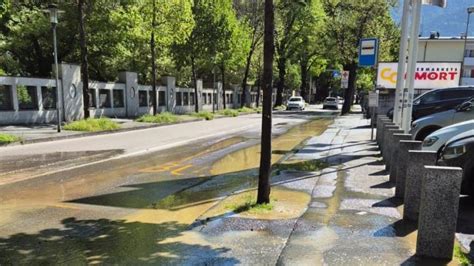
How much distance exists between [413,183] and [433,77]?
74.9 ft

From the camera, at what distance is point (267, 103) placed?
6.45 m

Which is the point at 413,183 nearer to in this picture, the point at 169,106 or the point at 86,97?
the point at 86,97

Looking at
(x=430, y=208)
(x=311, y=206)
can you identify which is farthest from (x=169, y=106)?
(x=430, y=208)

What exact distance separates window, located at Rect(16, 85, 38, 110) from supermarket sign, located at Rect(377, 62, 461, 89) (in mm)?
19117

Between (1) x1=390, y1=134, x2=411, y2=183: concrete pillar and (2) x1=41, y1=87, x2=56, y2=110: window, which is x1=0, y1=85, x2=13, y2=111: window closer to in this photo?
(2) x1=41, y1=87, x2=56, y2=110: window

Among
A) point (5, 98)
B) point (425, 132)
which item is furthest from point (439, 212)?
point (5, 98)

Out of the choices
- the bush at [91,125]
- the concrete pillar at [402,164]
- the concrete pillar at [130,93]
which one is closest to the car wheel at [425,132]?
the concrete pillar at [402,164]

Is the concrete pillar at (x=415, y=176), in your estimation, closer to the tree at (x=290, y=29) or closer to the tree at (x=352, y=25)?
the tree at (x=352, y=25)

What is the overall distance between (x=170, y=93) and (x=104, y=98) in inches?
363

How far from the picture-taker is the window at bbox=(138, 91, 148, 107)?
3322 cm

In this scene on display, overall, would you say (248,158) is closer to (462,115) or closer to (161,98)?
(462,115)

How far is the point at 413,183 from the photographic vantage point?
5859mm

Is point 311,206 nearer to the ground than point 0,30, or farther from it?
nearer to the ground

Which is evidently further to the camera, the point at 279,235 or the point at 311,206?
the point at 311,206
